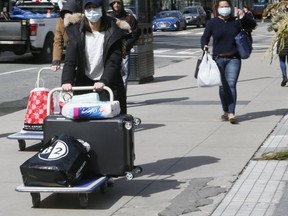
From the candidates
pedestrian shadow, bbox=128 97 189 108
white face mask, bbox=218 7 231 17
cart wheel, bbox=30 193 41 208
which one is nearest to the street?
pedestrian shadow, bbox=128 97 189 108

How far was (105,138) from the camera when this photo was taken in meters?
6.79

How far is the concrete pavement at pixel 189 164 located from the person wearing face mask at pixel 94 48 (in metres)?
1.06

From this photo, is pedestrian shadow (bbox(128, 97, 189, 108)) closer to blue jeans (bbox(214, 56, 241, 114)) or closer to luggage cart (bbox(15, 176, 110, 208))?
blue jeans (bbox(214, 56, 241, 114))

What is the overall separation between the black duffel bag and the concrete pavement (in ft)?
1.03

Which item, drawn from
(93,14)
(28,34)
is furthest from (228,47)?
(28,34)

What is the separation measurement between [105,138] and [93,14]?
45.5 inches

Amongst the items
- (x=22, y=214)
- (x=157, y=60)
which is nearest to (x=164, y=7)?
(x=157, y=60)

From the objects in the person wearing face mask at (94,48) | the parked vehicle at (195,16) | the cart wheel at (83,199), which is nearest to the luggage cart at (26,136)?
the person wearing face mask at (94,48)

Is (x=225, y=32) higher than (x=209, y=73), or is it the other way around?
(x=225, y=32)

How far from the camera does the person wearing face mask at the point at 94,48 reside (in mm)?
7137

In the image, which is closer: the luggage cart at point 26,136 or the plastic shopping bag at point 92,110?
the plastic shopping bag at point 92,110

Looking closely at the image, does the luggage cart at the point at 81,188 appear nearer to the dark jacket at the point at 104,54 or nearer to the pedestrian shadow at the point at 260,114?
the dark jacket at the point at 104,54

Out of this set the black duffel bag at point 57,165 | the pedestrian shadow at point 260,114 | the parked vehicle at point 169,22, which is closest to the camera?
the black duffel bag at point 57,165

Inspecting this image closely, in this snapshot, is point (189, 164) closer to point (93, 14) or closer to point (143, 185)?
point (143, 185)
